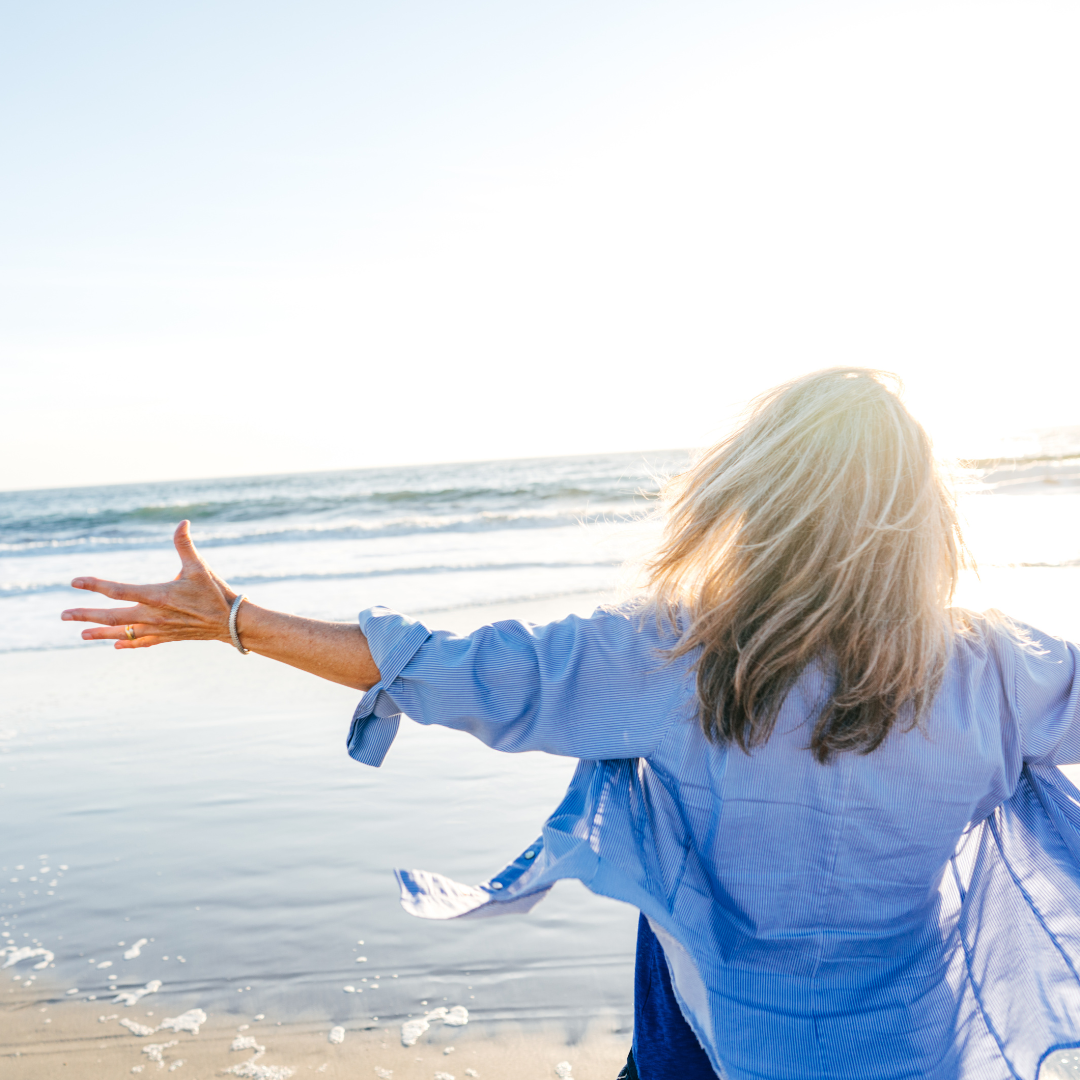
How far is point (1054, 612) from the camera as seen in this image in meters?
6.74

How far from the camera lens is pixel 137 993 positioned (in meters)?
2.63

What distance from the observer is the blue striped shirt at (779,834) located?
1262mm

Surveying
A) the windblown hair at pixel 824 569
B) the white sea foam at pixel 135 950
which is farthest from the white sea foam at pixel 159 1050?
the windblown hair at pixel 824 569

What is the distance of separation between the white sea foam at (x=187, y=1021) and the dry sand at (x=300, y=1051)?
2 cm

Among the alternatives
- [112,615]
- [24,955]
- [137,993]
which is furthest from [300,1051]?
[112,615]

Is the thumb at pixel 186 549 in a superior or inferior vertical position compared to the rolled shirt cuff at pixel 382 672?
superior

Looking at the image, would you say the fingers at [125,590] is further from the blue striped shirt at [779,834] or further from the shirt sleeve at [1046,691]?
the shirt sleeve at [1046,691]

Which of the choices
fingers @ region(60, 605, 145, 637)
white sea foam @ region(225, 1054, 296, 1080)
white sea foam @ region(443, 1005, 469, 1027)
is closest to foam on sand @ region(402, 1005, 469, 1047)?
white sea foam @ region(443, 1005, 469, 1027)

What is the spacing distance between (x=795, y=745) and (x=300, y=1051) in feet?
6.16

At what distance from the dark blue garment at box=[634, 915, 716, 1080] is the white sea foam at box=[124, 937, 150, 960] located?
2051mm

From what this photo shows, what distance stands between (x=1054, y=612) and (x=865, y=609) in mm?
6564

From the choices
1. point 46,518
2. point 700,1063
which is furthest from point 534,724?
point 46,518

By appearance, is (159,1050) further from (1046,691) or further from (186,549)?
(1046,691)

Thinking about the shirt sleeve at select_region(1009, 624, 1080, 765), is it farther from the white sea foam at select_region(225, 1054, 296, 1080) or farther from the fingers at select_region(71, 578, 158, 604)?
the white sea foam at select_region(225, 1054, 296, 1080)
